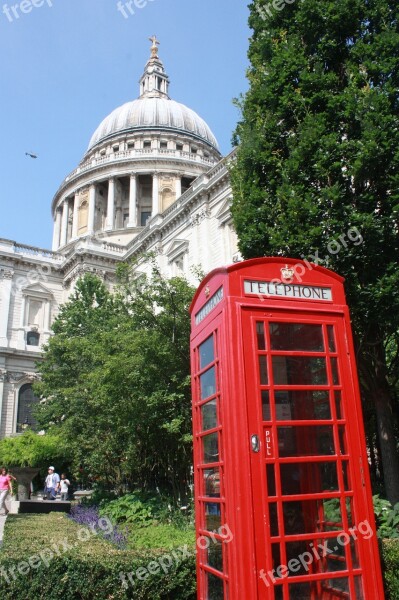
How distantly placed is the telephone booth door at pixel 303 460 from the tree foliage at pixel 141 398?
8822 millimetres

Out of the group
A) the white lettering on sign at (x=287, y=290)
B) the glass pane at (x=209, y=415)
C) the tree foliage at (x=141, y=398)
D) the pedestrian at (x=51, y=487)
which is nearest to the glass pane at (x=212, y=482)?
the glass pane at (x=209, y=415)

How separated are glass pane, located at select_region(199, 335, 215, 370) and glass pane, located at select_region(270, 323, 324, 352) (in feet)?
2.09

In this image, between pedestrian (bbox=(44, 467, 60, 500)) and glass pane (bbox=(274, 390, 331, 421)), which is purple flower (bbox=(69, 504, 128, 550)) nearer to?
pedestrian (bbox=(44, 467, 60, 500))

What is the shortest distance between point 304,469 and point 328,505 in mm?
477

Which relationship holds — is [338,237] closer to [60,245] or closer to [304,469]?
[304,469]

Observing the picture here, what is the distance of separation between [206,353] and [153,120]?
196 ft

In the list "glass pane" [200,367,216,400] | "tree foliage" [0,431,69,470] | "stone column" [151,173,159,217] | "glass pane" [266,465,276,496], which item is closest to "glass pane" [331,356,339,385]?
"glass pane" [266,465,276,496]

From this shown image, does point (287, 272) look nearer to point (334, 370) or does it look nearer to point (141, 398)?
point (334, 370)

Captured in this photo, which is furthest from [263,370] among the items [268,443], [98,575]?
[98,575]

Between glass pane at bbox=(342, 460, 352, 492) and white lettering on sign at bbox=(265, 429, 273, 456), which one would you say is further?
glass pane at bbox=(342, 460, 352, 492)

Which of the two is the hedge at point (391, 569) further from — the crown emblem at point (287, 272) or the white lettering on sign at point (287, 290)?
the crown emblem at point (287, 272)

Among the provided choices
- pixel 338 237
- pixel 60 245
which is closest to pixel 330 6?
pixel 338 237

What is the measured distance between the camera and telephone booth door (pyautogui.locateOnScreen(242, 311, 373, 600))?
14.4ft

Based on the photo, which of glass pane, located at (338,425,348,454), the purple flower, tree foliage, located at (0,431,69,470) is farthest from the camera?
tree foliage, located at (0,431,69,470)
